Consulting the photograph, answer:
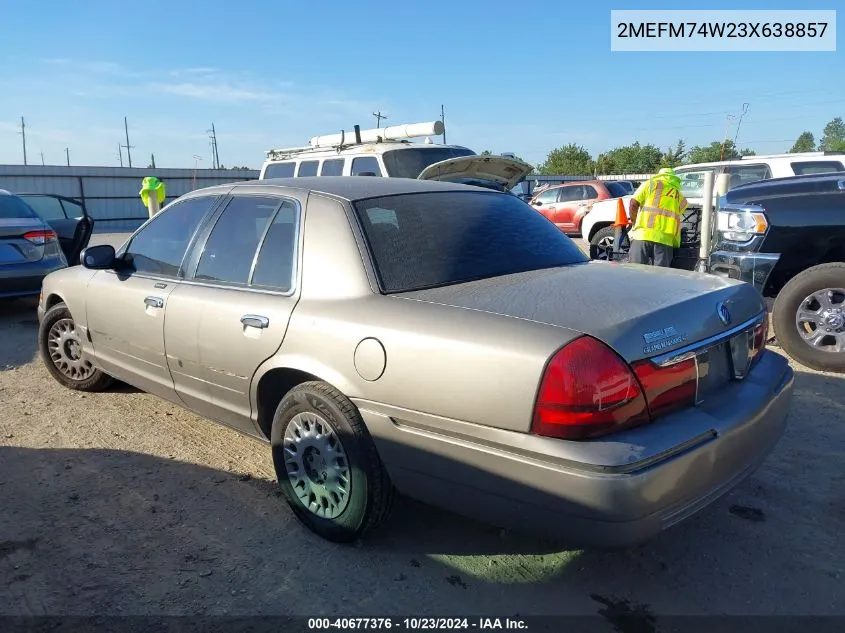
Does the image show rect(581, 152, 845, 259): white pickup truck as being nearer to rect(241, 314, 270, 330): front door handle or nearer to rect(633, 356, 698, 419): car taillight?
rect(633, 356, 698, 419): car taillight

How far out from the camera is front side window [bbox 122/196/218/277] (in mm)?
3758

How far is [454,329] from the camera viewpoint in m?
2.35

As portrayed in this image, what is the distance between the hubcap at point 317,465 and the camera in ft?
9.14

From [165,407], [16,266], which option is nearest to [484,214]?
[165,407]

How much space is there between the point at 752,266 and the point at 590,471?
13.3 feet

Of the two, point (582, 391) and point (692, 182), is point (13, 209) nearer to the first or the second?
point (582, 391)

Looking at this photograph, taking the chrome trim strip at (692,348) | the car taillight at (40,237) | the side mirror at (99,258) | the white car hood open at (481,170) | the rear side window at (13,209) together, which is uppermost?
the white car hood open at (481,170)

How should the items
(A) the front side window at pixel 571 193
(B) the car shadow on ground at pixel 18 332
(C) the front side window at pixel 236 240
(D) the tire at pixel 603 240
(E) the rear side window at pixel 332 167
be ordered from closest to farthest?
(C) the front side window at pixel 236 240 → (B) the car shadow on ground at pixel 18 332 → (E) the rear side window at pixel 332 167 → (D) the tire at pixel 603 240 → (A) the front side window at pixel 571 193

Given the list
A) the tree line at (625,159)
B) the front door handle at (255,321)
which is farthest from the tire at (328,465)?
the tree line at (625,159)

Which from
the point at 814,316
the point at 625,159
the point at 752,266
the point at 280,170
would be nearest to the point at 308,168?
the point at 280,170

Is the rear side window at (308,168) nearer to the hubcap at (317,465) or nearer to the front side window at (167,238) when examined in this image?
the front side window at (167,238)

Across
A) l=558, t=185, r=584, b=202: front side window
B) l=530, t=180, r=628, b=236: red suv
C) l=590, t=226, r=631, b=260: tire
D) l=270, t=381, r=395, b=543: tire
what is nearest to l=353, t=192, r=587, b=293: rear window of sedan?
l=270, t=381, r=395, b=543: tire

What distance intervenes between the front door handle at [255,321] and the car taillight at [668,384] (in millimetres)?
1659

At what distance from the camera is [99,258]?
4.12 m
